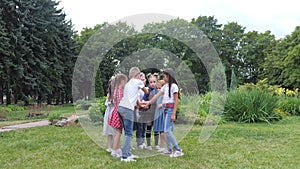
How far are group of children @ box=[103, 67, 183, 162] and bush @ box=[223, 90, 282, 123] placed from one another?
17.3ft

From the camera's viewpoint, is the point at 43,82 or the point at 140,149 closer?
the point at 140,149

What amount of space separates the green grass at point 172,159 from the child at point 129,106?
231mm

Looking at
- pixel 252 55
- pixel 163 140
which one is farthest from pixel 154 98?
pixel 252 55

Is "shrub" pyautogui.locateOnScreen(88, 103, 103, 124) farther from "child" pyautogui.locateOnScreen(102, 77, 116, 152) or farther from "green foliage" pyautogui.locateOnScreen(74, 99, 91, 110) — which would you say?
"child" pyautogui.locateOnScreen(102, 77, 116, 152)

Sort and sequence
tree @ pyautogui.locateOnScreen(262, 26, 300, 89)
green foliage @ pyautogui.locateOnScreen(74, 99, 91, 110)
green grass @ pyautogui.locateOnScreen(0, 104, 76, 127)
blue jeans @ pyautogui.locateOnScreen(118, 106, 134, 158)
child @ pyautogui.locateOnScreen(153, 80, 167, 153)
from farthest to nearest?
tree @ pyautogui.locateOnScreen(262, 26, 300, 89) < green grass @ pyautogui.locateOnScreen(0, 104, 76, 127) < green foliage @ pyautogui.locateOnScreen(74, 99, 91, 110) < child @ pyautogui.locateOnScreen(153, 80, 167, 153) < blue jeans @ pyautogui.locateOnScreen(118, 106, 134, 158)

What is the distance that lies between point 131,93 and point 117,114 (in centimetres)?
45

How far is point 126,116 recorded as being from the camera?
426 centimetres

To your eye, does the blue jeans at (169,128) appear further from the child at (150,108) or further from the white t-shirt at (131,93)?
the white t-shirt at (131,93)

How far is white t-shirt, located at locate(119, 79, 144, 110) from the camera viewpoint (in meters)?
4.25

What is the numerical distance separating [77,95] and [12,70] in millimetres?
13570

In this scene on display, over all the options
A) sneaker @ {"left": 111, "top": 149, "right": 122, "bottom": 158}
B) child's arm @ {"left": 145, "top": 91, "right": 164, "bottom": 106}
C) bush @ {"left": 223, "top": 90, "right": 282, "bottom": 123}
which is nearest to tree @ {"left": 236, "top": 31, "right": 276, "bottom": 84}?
bush @ {"left": 223, "top": 90, "right": 282, "bottom": 123}

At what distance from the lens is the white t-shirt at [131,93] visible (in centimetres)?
425

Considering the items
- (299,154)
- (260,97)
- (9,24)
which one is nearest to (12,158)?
(299,154)

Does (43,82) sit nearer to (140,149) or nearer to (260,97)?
(260,97)
